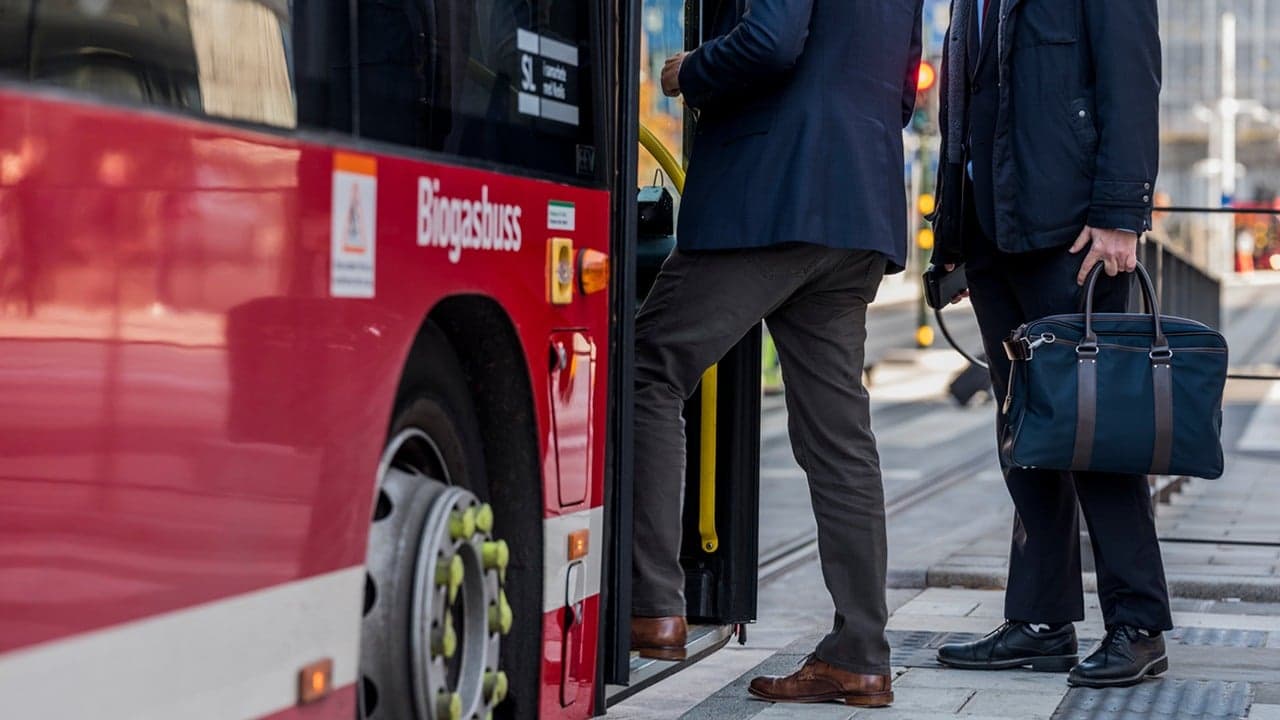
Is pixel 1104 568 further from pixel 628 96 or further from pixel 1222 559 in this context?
pixel 1222 559

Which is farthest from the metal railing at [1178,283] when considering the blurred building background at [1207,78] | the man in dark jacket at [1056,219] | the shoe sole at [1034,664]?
the blurred building background at [1207,78]

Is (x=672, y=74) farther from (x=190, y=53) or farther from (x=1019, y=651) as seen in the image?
(x=1019, y=651)

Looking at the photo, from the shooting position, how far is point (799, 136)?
4352 millimetres

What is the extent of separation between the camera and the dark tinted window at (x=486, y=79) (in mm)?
3078

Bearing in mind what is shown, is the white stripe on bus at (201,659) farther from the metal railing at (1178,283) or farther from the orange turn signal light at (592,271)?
the metal railing at (1178,283)

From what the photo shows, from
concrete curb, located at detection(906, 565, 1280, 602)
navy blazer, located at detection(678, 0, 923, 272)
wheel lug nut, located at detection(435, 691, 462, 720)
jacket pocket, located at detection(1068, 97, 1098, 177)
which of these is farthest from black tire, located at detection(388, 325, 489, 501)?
concrete curb, located at detection(906, 565, 1280, 602)

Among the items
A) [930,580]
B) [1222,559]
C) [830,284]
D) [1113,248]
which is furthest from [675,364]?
[1222,559]

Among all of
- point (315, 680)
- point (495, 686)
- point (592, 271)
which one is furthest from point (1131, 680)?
point (315, 680)

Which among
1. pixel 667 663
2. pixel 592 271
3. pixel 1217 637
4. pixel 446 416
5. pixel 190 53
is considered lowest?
pixel 1217 637

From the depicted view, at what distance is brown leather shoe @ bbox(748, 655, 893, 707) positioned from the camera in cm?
464

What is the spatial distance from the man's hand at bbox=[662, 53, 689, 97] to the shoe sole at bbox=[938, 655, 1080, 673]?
1.77m

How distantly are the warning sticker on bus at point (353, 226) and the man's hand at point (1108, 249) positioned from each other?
244 centimetres

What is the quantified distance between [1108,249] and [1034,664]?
1.12 metres

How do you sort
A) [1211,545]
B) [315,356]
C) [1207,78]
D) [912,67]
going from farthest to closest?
[1207,78] → [1211,545] → [912,67] → [315,356]
